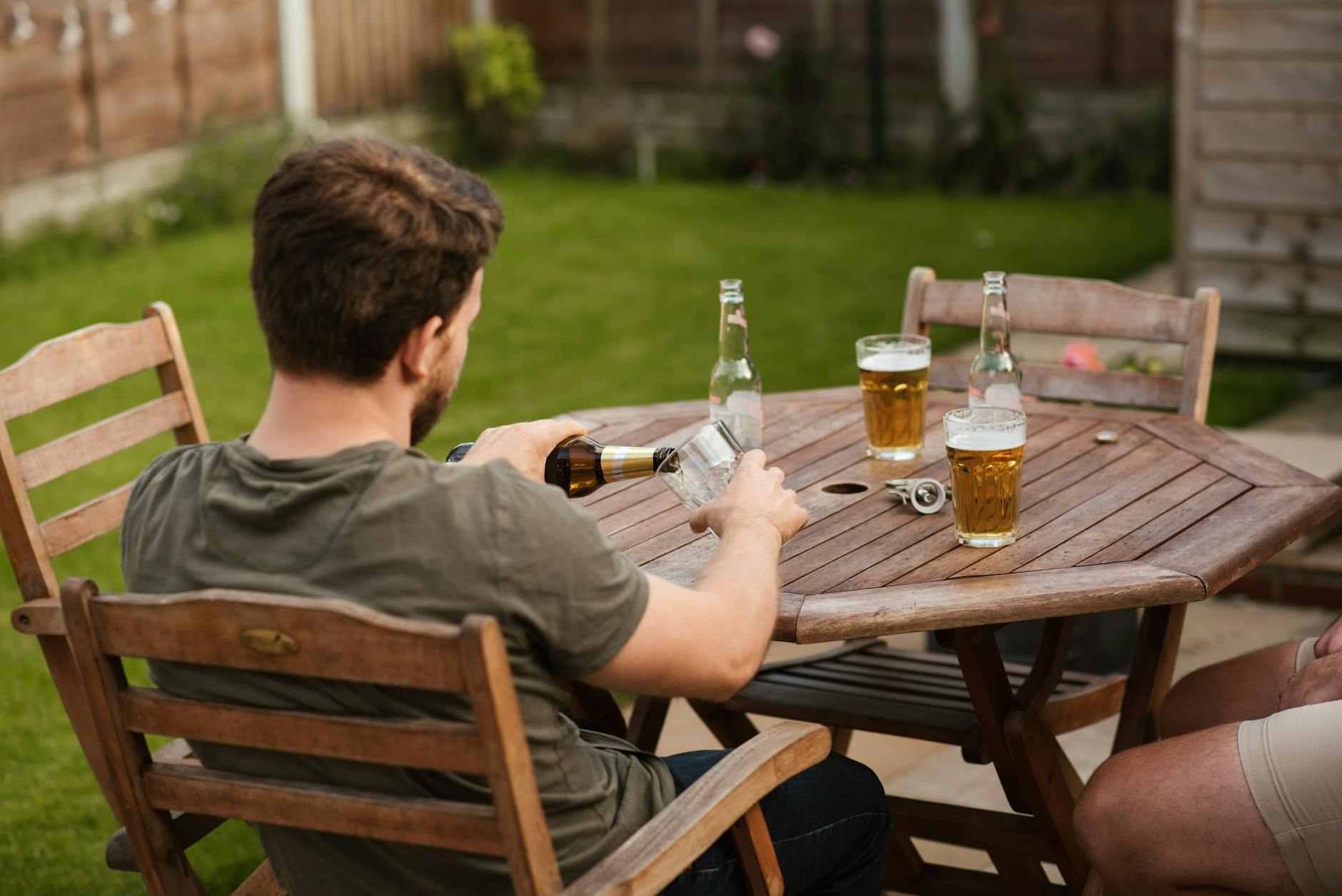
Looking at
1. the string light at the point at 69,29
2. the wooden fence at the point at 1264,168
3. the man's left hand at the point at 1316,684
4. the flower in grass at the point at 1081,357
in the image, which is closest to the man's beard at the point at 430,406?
the man's left hand at the point at 1316,684

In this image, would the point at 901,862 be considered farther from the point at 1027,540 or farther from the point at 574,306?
the point at 574,306

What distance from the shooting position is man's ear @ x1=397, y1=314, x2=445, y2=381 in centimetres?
169

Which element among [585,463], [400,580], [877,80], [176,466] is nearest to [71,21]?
[877,80]

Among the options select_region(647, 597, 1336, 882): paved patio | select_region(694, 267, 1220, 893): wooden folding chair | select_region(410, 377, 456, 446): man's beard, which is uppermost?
select_region(410, 377, 456, 446): man's beard

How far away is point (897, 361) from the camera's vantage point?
2.66 m

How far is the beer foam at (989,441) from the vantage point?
85.6 inches

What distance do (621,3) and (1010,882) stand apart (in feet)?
34.7

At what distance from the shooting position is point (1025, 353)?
258 inches

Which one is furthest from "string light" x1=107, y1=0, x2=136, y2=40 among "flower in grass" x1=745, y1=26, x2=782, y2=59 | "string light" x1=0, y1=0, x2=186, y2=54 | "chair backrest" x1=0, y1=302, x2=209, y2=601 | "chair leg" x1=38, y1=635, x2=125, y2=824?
"chair leg" x1=38, y1=635, x2=125, y2=824

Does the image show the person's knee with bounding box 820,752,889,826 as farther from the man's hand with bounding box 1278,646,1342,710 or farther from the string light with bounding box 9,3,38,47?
the string light with bounding box 9,3,38,47

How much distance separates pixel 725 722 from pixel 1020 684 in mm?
560

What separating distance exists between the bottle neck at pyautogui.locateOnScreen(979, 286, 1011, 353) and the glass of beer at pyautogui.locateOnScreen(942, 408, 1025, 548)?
0.42 metres

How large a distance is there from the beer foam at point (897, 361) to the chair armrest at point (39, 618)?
1340 millimetres

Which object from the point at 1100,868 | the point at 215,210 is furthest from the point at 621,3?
the point at 1100,868
